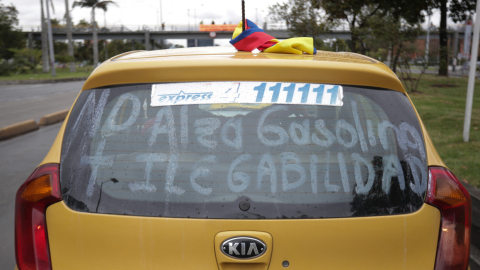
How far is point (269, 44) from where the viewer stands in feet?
7.61

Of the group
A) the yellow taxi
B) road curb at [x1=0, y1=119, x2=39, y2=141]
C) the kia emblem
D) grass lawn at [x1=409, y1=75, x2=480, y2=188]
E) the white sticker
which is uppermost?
the white sticker

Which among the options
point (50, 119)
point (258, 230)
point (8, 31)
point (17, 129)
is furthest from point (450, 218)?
point (8, 31)

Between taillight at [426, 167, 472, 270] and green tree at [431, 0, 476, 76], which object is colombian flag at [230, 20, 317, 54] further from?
green tree at [431, 0, 476, 76]

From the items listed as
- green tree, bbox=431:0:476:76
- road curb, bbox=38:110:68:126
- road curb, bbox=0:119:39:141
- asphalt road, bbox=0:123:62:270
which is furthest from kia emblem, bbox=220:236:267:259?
green tree, bbox=431:0:476:76

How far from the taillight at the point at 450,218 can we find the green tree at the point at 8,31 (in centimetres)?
5866

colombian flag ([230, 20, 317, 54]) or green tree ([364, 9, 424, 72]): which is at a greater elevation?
green tree ([364, 9, 424, 72])

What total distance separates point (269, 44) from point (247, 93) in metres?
0.79

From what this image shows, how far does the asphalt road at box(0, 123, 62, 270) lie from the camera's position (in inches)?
168

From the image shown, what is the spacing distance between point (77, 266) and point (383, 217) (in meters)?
1.07

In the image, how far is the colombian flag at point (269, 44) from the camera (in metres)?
2.10

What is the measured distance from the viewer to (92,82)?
67.6 inches

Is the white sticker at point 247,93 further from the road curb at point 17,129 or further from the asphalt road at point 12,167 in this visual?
the road curb at point 17,129

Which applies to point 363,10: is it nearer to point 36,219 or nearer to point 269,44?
point 269,44

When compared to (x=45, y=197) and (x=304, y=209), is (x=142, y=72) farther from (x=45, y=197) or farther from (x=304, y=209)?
(x=304, y=209)
